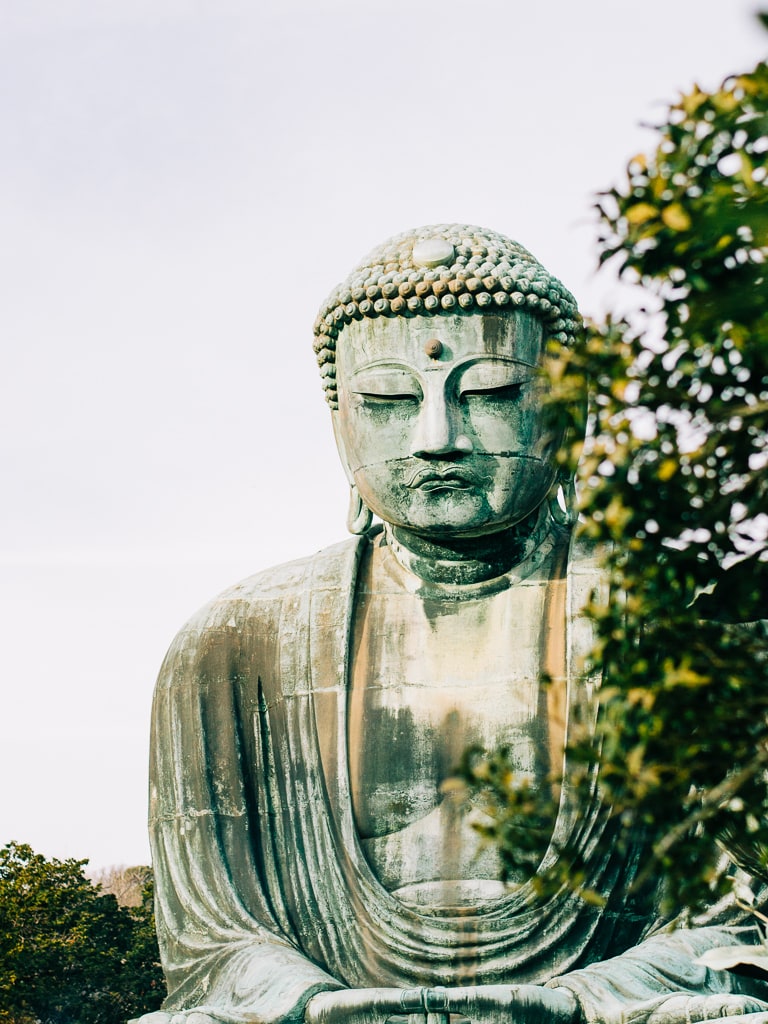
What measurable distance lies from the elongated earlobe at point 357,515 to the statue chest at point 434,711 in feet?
1.25

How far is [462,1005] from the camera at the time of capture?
821 centimetres

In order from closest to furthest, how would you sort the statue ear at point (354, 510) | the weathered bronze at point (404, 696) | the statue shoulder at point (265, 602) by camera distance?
the weathered bronze at point (404, 696)
the statue shoulder at point (265, 602)
the statue ear at point (354, 510)

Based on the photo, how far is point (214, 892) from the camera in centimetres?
951

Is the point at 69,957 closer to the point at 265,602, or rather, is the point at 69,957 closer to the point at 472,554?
the point at 265,602

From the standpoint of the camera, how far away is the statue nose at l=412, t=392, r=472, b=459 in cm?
933

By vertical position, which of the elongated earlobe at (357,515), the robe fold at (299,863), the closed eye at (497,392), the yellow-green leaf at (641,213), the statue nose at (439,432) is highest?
the closed eye at (497,392)

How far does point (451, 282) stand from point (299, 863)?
2772 mm

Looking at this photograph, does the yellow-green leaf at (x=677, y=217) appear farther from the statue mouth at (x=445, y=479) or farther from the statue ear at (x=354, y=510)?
the statue ear at (x=354, y=510)

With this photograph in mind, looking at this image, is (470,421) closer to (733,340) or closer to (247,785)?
(247,785)

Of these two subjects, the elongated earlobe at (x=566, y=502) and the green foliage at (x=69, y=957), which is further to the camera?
the green foliage at (x=69, y=957)

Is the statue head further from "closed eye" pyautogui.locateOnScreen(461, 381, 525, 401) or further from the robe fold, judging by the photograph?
the robe fold

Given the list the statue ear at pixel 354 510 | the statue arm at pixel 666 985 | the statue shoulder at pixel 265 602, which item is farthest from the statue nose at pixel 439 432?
the statue arm at pixel 666 985

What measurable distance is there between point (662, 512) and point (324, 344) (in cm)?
468

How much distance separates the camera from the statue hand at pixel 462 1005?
8211mm
